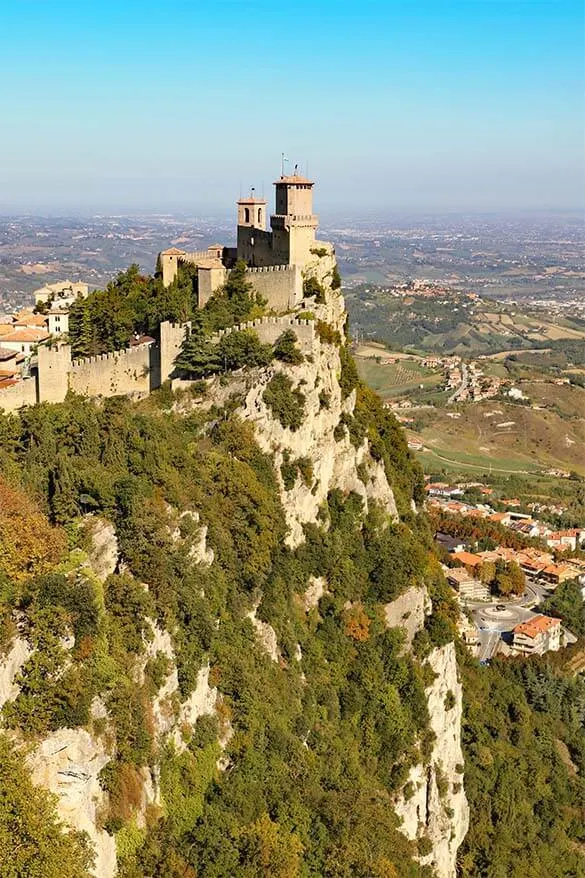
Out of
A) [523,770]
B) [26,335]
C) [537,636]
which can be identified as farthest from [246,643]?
[537,636]

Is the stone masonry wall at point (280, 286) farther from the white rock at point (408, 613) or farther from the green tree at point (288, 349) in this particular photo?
A: the white rock at point (408, 613)

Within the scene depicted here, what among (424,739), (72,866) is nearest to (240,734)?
(72,866)

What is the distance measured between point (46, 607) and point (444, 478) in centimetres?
7730

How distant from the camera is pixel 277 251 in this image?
120ft

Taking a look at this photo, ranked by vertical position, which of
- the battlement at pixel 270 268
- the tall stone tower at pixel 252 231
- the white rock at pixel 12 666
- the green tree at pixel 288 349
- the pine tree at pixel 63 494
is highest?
the tall stone tower at pixel 252 231

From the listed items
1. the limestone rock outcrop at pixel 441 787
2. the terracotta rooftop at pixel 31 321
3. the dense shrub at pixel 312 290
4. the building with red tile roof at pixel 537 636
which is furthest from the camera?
the building with red tile roof at pixel 537 636

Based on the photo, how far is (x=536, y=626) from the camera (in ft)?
175

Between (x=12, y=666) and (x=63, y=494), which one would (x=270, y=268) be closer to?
(x=63, y=494)

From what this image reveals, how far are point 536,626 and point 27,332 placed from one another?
33371mm

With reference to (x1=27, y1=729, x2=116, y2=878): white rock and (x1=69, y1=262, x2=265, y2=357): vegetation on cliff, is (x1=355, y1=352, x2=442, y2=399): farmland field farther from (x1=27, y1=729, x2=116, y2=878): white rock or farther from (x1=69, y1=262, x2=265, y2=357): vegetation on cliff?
(x1=27, y1=729, x2=116, y2=878): white rock

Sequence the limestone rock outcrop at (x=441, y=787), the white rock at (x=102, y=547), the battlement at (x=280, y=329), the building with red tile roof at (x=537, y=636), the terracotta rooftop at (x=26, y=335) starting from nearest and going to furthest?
the white rock at (x=102, y=547) < the battlement at (x=280, y=329) < the limestone rock outcrop at (x=441, y=787) < the terracotta rooftop at (x=26, y=335) < the building with red tile roof at (x=537, y=636)

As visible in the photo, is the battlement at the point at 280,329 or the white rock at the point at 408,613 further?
the white rock at the point at 408,613

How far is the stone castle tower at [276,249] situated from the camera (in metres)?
35.6

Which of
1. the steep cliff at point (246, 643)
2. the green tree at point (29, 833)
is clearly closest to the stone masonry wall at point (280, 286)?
the steep cliff at point (246, 643)
